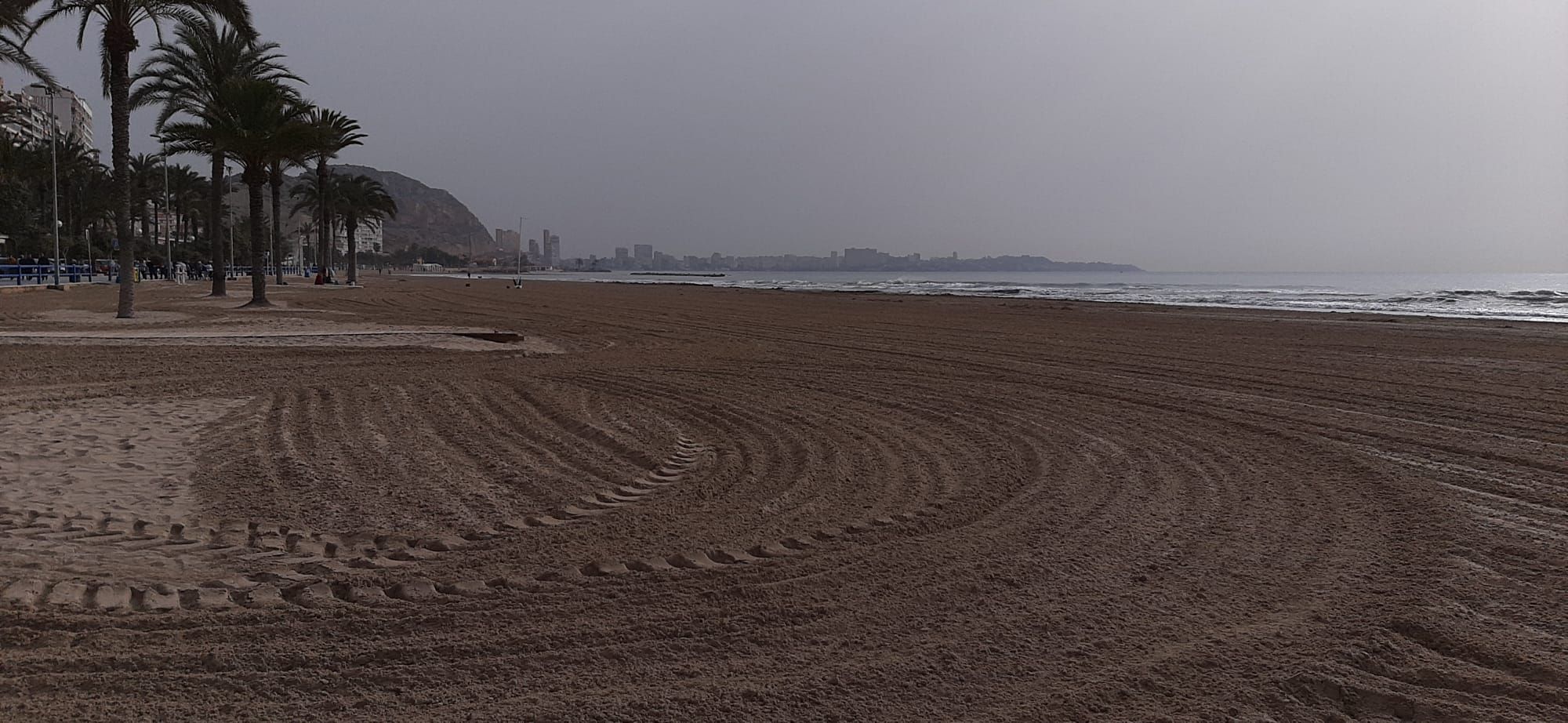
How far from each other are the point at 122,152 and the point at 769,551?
2066cm

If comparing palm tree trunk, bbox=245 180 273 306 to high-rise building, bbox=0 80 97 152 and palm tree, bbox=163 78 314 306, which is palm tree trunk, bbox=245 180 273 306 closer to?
palm tree, bbox=163 78 314 306

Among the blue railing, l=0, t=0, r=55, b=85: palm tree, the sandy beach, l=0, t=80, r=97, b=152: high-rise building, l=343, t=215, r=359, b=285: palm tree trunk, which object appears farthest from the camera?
l=0, t=80, r=97, b=152: high-rise building

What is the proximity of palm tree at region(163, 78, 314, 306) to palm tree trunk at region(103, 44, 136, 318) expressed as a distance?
390 cm

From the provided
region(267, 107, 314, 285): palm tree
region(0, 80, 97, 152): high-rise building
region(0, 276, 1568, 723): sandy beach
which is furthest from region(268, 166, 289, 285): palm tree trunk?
region(0, 80, 97, 152): high-rise building

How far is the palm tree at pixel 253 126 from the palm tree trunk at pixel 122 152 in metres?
3.90

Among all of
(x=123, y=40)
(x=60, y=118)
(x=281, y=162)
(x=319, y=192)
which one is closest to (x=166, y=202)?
(x=319, y=192)

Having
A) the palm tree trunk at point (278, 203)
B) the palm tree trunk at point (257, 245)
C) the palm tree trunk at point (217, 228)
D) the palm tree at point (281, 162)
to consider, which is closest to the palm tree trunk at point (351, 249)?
the palm tree trunk at point (278, 203)

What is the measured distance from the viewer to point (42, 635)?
3061 mm

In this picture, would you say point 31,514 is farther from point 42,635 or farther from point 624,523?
point 624,523

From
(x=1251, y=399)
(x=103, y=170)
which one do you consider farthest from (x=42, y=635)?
(x=103, y=170)

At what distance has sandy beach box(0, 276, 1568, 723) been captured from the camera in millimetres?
2854

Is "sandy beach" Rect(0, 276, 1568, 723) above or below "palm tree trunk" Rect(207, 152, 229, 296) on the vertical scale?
below

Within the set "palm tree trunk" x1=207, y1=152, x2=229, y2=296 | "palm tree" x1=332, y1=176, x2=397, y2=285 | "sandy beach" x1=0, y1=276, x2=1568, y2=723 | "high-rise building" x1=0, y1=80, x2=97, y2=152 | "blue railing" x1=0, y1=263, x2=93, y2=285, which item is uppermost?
"high-rise building" x1=0, y1=80, x2=97, y2=152

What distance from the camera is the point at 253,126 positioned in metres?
23.0
